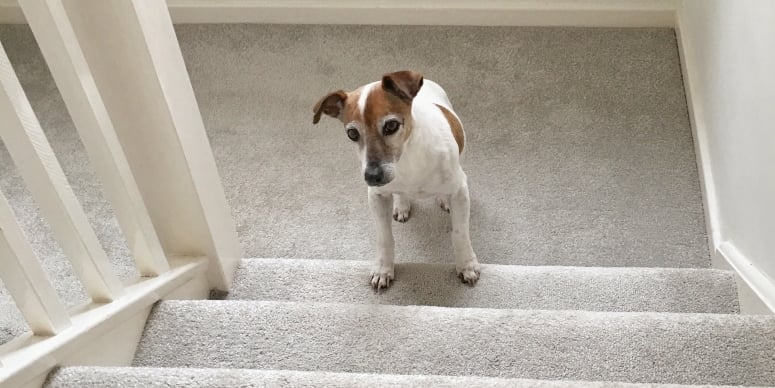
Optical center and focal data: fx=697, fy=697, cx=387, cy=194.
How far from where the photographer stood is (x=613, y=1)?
9.33ft

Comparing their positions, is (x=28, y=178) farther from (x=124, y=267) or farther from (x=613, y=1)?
(x=613, y=1)

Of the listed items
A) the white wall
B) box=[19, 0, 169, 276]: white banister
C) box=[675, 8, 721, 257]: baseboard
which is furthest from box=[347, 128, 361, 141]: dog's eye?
box=[675, 8, 721, 257]: baseboard

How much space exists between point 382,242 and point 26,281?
35.7 inches

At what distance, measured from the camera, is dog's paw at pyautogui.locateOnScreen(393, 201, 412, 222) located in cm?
224

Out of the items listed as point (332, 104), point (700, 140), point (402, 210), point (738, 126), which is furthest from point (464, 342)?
point (700, 140)

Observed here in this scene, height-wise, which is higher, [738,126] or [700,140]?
[738,126]

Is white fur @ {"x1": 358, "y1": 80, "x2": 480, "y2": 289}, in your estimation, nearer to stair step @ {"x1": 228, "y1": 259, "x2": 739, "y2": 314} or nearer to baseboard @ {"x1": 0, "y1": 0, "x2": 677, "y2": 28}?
stair step @ {"x1": 228, "y1": 259, "x2": 739, "y2": 314}

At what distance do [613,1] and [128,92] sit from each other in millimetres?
2120

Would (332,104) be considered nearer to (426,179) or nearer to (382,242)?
(426,179)

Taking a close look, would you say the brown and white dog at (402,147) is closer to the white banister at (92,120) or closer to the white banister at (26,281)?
the white banister at (92,120)

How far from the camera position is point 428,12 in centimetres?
295

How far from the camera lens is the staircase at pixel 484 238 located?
4.53 ft

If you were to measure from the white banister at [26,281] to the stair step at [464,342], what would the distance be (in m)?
0.29

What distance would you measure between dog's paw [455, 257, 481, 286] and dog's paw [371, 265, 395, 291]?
19 cm
